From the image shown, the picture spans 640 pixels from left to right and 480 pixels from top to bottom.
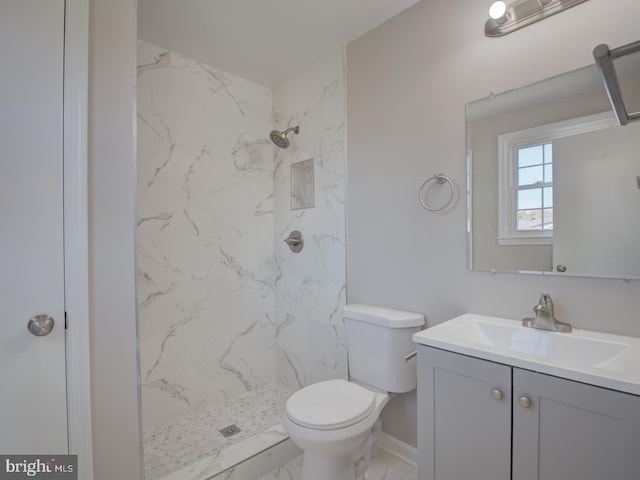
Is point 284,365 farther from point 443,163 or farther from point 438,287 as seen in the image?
point 443,163

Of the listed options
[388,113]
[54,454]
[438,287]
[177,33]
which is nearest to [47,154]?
[54,454]

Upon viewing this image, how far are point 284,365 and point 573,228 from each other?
2032 mm

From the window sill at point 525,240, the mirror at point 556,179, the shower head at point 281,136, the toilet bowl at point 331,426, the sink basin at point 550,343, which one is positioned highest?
the shower head at point 281,136

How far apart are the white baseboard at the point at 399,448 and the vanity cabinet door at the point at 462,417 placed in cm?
56

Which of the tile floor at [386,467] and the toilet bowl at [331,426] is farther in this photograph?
the tile floor at [386,467]

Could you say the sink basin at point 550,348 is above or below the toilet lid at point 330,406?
above

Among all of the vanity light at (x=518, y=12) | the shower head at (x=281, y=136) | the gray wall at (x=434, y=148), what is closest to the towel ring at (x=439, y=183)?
the gray wall at (x=434, y=148)

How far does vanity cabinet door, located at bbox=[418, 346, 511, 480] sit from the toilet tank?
0.36 m

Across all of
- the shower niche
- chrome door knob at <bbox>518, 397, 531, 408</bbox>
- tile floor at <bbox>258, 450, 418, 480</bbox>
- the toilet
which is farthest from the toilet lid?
the shower niche

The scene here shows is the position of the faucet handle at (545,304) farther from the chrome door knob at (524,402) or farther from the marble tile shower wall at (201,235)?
the marble tile shower wall at (201,235)

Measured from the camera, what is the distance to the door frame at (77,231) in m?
1.03

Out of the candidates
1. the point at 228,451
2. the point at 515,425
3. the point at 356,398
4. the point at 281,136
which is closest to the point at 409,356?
the point at 356,398

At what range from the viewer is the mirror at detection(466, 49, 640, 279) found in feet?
3.63

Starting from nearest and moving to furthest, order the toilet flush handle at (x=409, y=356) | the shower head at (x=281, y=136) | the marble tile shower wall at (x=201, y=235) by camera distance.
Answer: the toilet flush handle at (x=409, y=356), the marble tile shower wall at (x=201, y=235), the shower head at (x=281, y=136)
